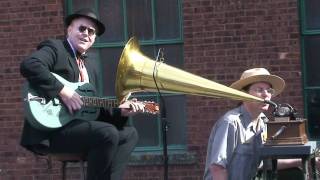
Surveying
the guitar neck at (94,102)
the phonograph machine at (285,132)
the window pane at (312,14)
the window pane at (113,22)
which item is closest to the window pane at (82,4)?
the window pane at (113,22)

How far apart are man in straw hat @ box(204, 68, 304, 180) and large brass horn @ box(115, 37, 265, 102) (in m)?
0.30

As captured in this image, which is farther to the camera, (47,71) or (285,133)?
(47,71)

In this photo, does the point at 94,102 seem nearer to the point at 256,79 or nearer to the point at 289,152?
the point at 256,79

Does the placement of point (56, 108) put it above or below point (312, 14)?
below

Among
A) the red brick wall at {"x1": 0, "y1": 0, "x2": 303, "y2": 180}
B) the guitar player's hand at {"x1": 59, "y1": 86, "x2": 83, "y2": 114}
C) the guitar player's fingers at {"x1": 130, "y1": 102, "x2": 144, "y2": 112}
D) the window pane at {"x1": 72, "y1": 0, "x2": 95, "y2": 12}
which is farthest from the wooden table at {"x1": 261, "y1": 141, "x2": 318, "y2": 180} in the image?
the window pane at {"x1": 72, "y1": 0, "x2": 95, "y2": 12}

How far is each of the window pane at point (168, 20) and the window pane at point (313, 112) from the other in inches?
61.9

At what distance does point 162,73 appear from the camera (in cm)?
528

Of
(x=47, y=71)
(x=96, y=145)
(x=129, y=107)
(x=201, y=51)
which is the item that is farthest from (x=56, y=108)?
(x=201, y=51)

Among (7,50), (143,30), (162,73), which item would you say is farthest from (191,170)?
(162,73)

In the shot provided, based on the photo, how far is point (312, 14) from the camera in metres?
7.97

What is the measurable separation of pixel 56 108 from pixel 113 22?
322cm

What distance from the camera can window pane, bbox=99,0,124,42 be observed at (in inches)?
329

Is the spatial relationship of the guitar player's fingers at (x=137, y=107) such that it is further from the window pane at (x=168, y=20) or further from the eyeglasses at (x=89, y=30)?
the window pane at (x=168, y=20)

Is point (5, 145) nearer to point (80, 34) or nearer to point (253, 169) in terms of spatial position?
point (80, 34)
